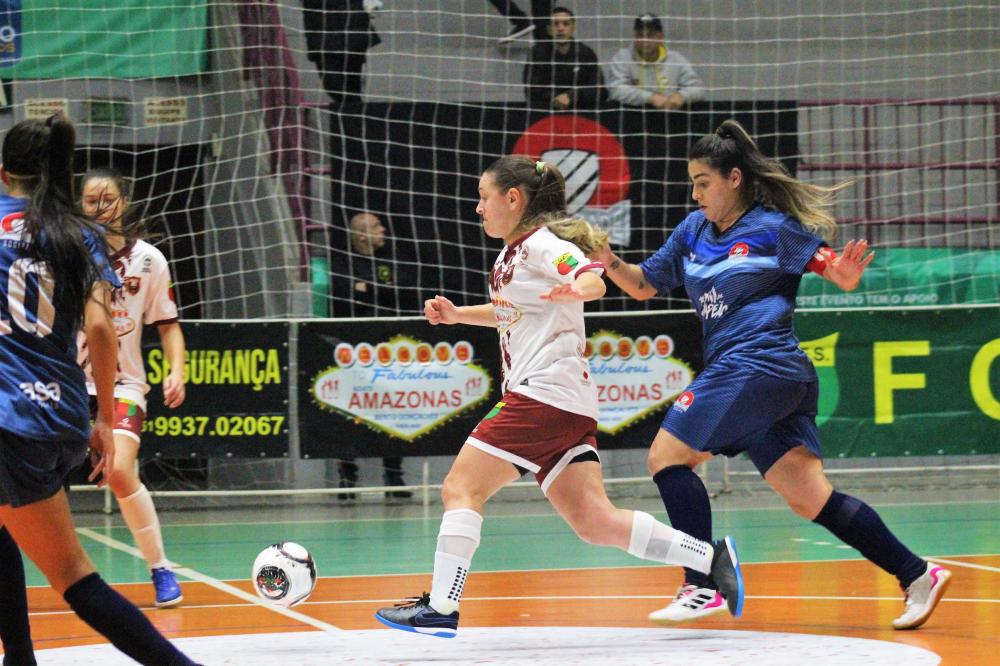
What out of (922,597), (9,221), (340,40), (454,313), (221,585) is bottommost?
(221,585)

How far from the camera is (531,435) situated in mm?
4375

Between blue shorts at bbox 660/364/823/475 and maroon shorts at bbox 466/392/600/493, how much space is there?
0.59m

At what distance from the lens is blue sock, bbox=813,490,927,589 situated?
4.94m

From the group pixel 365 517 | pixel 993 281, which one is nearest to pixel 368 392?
pixel 365 517

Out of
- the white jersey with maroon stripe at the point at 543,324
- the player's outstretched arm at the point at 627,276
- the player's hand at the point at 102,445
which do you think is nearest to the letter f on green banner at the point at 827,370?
the player's outstretched arm at the point at 627,276

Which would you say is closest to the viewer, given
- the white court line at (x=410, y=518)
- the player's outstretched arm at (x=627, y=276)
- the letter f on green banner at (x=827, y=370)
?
the player's outstretched arm at (x=627, y=276)

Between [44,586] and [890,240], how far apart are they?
755 cm

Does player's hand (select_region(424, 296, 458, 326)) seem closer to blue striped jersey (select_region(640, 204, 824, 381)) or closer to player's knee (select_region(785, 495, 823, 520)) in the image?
blue striped jersey (select_region(640, 204, 824, 381))

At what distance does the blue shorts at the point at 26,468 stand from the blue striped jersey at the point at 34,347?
3 cm

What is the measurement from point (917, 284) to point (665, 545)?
22.3 feet

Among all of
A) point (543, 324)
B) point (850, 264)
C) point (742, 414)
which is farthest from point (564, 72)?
point (543, 324)

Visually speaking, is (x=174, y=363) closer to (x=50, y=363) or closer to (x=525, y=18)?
(x=50, y=363)

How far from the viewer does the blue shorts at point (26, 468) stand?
3369 mm

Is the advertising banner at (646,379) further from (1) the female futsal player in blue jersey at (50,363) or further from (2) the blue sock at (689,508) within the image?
(1) the female futsal player in blue jersey at (50,363)
